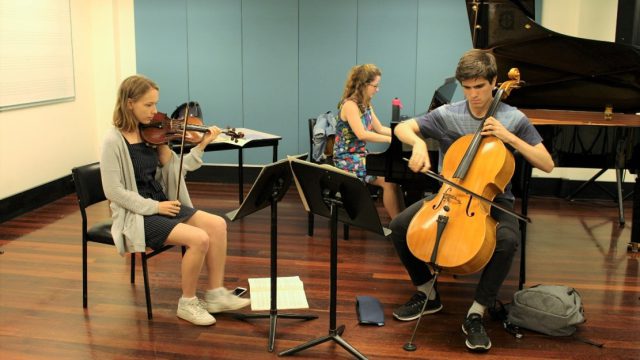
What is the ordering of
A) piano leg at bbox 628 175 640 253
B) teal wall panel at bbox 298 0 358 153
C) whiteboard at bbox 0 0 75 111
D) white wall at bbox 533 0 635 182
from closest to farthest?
piano leg at bbox 628 175 640 253 < whiteboard at bbox 0 0 75 111 < white wall at bbox 533 0 635 182 < teal wall panel at bbox 298 0 358 153

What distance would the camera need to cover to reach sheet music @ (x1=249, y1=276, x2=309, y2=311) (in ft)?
11.9

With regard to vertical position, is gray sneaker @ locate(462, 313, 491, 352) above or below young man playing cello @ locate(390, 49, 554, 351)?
below

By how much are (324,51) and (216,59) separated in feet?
3.47

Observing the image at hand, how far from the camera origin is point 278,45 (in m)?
6.49

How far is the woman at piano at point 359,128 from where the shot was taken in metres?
→ 4.65

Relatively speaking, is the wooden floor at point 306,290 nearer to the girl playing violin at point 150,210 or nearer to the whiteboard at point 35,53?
the girl playing violin at point 150,210

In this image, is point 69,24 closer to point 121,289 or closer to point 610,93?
point 121,289

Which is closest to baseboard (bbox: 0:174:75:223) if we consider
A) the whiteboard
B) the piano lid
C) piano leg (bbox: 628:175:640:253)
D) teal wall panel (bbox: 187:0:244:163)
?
the whiteboard

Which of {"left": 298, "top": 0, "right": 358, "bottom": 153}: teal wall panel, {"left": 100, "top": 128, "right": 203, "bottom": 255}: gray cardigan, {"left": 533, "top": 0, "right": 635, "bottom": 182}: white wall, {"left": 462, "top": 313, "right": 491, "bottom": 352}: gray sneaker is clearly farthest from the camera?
{"left": 298, "top": 0, "right": 358, "bottom": 153}: teal wall panel

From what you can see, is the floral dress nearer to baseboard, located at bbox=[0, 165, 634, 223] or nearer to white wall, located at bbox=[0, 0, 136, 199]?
baseboard, located at bbox=[0, 165, 634, 223]

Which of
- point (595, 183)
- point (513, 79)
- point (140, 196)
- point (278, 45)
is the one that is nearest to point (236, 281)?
point (140, 196)

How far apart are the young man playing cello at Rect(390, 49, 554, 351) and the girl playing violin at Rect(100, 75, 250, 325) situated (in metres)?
0.95

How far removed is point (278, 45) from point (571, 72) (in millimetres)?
2991

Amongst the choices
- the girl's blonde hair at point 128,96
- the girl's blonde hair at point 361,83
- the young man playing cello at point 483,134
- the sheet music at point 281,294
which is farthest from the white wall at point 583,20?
the girl's blonde hair at point 128,96
